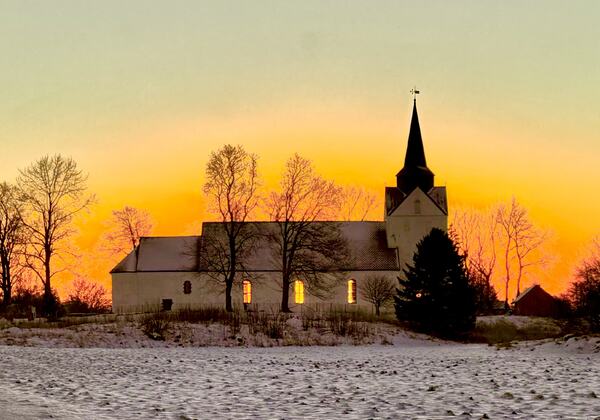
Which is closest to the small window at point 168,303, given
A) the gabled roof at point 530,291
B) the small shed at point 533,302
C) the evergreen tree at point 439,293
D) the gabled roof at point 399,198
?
the gabled roof at point 399,198

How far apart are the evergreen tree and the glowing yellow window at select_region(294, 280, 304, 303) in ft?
86.3

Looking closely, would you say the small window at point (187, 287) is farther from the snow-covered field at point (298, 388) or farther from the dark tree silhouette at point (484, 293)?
the snow-covered field at point (298, 388)

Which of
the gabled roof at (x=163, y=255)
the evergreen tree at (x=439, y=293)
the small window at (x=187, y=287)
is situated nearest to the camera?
the evergreen tree at (x=439, y=293)

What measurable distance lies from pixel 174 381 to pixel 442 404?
711cm

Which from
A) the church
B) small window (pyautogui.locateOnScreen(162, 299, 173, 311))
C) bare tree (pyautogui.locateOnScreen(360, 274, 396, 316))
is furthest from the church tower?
small window (pyautogui.locateOnScreen(162, 299, 173, 311))

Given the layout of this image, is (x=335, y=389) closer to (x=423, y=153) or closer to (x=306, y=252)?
(x=306, y=252)

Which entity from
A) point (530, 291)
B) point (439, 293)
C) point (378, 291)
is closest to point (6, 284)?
point (378, 291)

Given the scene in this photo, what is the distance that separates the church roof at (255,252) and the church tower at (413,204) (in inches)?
60.6

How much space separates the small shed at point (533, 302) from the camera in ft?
277

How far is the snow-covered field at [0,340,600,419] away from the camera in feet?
39.5

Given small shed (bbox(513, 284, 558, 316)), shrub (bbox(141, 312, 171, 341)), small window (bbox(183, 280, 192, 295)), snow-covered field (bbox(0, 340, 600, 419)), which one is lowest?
snow-covered field (bbox(0, 340, 600, 419))

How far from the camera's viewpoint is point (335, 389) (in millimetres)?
15469

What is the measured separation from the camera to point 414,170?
7350 cm

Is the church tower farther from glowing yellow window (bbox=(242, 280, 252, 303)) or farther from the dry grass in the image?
glowing yellow window (bbox=(242, 280, 252, 303))
